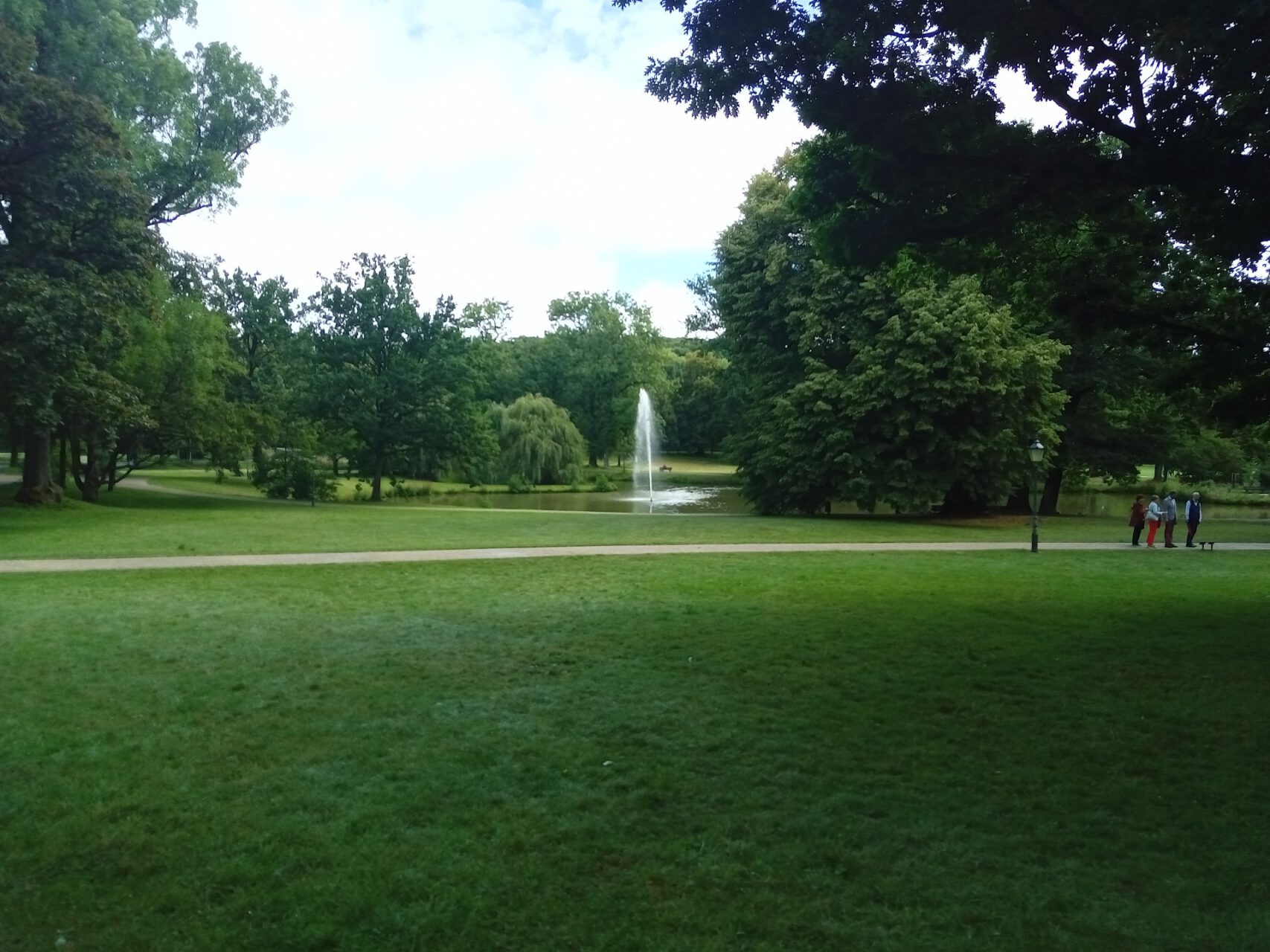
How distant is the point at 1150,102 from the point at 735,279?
80.0 feet

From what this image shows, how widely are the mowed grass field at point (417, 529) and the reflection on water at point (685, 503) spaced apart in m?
5.56

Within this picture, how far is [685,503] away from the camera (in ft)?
131

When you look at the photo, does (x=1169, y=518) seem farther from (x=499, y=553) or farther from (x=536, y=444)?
(x=536, y=444)

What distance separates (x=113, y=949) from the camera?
152 inches

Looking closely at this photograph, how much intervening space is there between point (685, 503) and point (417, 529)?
60.0ft

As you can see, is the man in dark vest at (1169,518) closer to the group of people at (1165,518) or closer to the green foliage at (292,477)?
the group of people at (1165,518)

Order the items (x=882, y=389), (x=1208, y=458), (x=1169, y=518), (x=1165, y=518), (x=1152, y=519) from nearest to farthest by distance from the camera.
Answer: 1. (x=1169, y=518)
2. (x=1165, y=518)
3. (x=1152, y=519)
4. (x=882, y=389)
5. (x=1208, y=458)

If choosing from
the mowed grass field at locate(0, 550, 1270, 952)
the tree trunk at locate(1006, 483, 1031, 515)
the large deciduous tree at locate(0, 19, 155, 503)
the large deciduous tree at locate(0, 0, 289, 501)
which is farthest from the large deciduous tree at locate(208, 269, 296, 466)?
the mowed grass field at locate(0, 550, 1270, 952)

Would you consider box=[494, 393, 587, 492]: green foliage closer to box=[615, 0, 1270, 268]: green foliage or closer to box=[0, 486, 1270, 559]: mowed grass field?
box=[0, 486, 1270, 559]: mowed grass field

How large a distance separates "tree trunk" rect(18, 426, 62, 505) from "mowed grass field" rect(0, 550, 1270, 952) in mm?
17978

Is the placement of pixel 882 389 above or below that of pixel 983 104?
below

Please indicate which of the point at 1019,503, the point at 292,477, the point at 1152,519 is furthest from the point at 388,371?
the point at 1152,519

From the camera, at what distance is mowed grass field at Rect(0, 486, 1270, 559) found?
60.9 feet

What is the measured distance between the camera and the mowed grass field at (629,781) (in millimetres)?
4102
